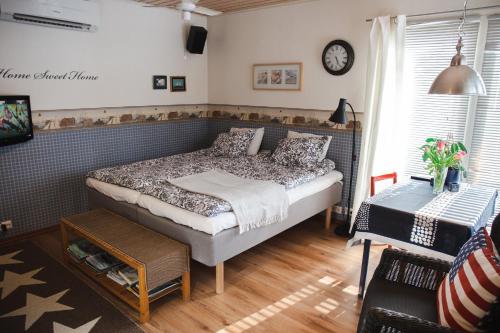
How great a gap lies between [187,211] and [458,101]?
→ 255 centimetres

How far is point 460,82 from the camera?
83.3 inches

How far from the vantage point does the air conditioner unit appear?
303cm

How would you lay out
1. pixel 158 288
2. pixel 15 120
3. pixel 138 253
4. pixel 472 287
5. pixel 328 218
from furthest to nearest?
pixel 328 218 < pixel 15 120 < pixel 158 288 < pixel 138 253 < pixel 472 287

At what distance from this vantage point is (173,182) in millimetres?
2979

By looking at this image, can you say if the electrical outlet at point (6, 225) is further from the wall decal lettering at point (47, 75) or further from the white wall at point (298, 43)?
the white wall at point (298, 43)

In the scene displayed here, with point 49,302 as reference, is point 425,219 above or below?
above

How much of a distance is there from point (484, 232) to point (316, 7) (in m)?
2.99

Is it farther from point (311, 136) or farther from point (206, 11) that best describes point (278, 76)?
point (206, 11)

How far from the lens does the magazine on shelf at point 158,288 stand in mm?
2346

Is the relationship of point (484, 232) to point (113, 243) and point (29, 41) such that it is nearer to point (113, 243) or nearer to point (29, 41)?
point (113, 243)

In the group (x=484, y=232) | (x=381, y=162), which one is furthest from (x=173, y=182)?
(x=484, y=232)

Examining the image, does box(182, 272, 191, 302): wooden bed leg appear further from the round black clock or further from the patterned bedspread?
the round black clock

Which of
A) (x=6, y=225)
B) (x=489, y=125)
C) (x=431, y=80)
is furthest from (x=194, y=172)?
(x=489, y=125)

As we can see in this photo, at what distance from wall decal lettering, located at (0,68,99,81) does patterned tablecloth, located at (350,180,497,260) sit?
3.06 metres
